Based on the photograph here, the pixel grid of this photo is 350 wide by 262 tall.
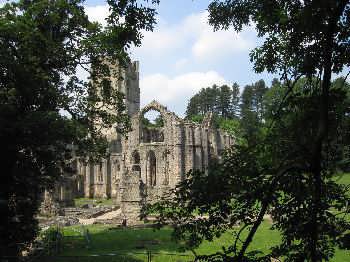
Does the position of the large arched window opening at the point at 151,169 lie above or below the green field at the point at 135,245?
above

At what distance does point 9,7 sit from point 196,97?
88873mm

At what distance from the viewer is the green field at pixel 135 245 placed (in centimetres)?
1592

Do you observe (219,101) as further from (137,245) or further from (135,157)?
(137,245)

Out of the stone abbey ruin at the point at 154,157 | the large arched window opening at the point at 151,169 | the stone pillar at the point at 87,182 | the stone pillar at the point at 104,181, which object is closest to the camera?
the stone abbey ruin at the point at 154,157

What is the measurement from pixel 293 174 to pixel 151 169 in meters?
45.1

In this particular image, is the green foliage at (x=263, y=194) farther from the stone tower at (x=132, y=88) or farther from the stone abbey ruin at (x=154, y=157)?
the stone tower at (x=132, y=88)

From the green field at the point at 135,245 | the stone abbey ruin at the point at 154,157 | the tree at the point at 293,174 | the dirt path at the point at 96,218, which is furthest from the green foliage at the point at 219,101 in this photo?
the tree at the point at 293,174

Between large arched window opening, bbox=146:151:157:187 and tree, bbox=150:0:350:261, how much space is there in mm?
42223

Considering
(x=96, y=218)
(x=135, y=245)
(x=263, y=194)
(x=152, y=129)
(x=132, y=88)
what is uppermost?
(x=132, y=88)

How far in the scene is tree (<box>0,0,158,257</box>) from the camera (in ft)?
47.9

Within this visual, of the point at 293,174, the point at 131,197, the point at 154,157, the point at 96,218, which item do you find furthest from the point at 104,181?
the point at 293,174

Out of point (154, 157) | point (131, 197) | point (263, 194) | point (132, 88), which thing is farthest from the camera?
point (132, 88)

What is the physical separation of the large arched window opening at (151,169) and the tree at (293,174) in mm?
42223

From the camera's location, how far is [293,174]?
5.60 m
